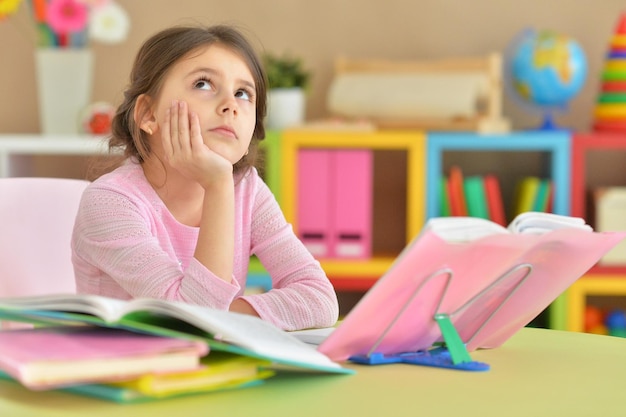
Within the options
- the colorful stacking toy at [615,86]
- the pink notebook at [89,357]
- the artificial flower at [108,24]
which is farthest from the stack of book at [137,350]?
the artificial flower at [108,24]

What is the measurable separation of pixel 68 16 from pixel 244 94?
1878 millimetres

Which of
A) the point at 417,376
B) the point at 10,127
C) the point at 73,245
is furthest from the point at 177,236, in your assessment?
the point at 10,127

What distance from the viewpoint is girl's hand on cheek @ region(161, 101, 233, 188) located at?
1.31 m

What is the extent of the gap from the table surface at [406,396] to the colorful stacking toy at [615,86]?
2.13 metres

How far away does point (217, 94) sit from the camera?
135 cm

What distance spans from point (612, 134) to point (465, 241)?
226cm

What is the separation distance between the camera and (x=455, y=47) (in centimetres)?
332

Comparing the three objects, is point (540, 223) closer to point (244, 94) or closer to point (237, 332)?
point (237, 332)

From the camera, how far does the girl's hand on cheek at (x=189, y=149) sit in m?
1.31

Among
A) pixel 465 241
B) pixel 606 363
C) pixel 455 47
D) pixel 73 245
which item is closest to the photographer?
pixel 465 241

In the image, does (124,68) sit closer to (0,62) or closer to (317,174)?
(0,62)

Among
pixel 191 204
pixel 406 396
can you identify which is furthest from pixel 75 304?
pixel 191 204

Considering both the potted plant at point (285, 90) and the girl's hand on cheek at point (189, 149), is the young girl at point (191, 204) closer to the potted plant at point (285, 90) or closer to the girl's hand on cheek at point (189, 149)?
the girl's hand on cheek at point (189, 149)

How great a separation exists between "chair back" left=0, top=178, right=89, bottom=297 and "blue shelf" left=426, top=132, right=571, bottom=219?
157cm
